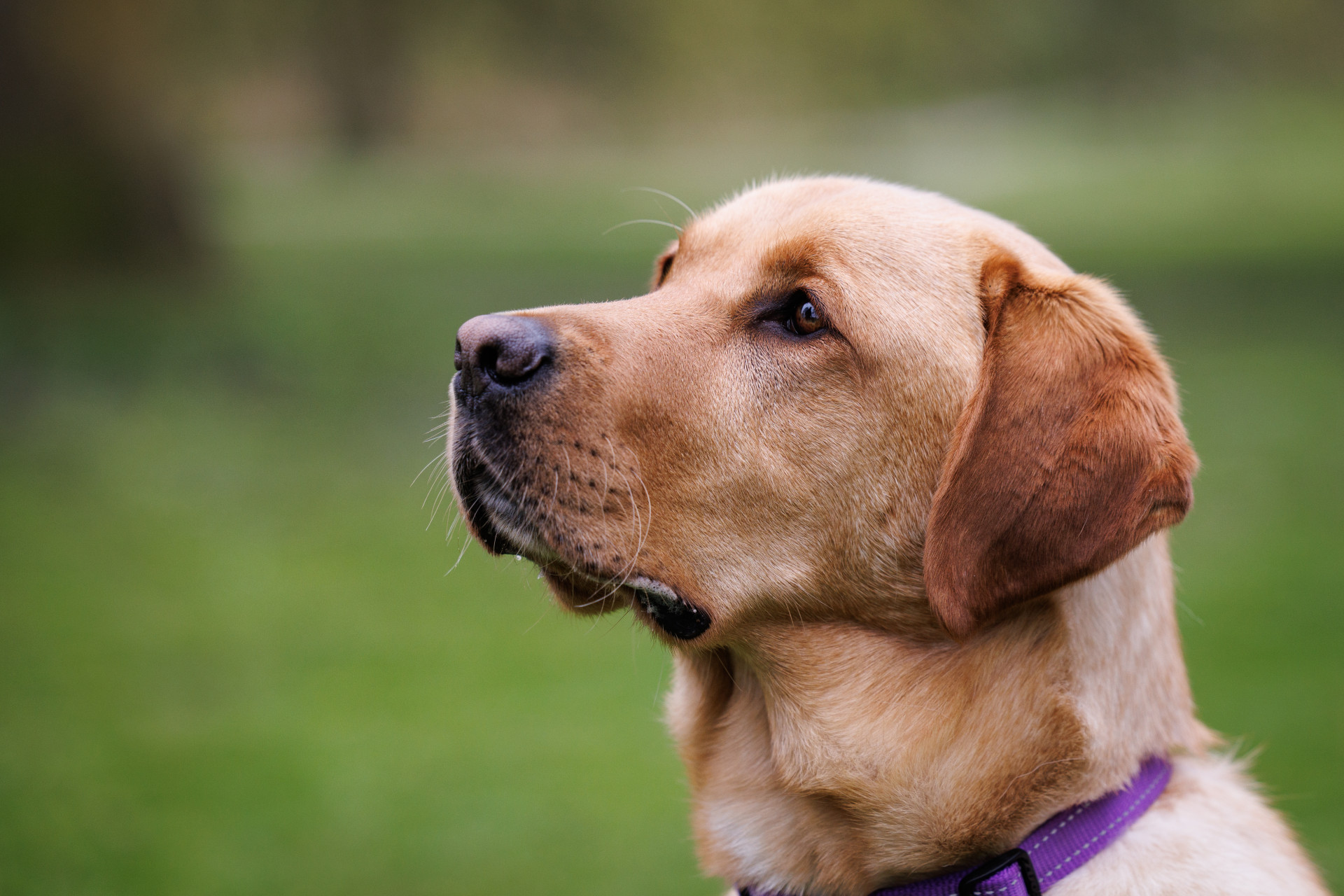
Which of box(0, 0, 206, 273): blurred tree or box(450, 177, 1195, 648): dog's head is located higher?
box(450, 177, 1195, 648): dog's head

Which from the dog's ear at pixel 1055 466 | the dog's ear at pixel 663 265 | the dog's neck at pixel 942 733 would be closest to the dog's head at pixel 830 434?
the dog's ear at pixel 1055 466

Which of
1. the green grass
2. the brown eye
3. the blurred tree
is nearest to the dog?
the brown eye

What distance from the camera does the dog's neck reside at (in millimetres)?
2869

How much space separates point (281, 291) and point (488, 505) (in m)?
18.8

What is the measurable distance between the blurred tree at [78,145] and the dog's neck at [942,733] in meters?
15.8

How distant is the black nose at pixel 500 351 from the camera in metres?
3.01

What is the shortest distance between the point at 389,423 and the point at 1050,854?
1157 centimetres

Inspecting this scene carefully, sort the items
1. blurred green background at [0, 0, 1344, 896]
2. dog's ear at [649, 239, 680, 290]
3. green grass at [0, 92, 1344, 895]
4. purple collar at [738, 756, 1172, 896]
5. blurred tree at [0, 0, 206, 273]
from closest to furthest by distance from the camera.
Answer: purple collar at [738, 756, 1172, 896] < dog's ear at [649, 239, 680, 290] < green grass at [0, 92, 1344, 895] < blurred green background at [0, 0, 1344, 896] < blurred tree at [0, 0, 206, 273]

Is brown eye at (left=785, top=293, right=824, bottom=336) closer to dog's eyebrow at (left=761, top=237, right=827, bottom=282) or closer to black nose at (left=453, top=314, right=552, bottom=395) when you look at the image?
dog's eyebrow at (left=761, top=237, right=827, bottom=282)

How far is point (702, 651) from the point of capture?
11.1 ft

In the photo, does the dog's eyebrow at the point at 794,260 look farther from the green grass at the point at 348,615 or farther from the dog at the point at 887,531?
the green grass at the point at 348,615

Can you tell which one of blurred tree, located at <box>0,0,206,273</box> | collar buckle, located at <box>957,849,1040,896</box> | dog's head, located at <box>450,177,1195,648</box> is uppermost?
dog's head, located at <box>450,177,1195,648</box>

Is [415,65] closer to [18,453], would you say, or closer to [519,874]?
[18,453]

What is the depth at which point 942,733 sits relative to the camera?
9.62ft
